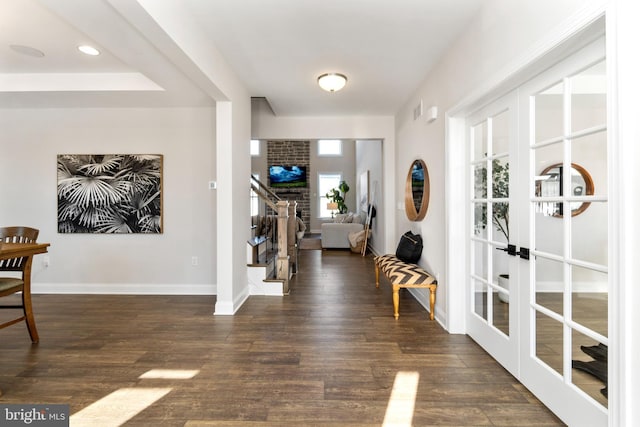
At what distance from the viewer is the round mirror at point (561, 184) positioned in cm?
158

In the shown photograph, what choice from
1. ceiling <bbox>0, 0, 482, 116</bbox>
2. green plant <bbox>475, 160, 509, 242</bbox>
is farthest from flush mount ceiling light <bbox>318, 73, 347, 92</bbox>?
green plant <bbox>475, 160, 509, 242</bbox>

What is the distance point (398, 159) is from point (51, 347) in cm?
457

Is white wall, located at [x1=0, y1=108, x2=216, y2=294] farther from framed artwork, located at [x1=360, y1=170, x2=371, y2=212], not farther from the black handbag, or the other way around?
framed artwork, located at [x1=360, y1=170, x2=371, y2=212]

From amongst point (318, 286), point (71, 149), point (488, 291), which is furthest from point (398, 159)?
point (71, 149)

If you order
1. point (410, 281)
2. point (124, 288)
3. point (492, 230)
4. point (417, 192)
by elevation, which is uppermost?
point (417, 192)

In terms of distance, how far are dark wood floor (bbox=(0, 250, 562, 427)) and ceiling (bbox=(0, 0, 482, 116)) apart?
2285 millimetres

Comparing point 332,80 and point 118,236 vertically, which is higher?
point 332,80

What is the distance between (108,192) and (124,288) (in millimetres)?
1274

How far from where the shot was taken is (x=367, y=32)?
269cm

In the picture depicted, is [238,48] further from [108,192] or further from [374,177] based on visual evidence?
[374,177]

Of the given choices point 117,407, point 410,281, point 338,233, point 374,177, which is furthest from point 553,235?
point 338,233

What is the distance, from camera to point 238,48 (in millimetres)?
2965

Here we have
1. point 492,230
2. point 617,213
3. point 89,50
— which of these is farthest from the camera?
point 89,50

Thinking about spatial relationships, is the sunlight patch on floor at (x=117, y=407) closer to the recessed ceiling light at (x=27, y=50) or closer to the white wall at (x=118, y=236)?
the white wall at (x=118, y=236)
